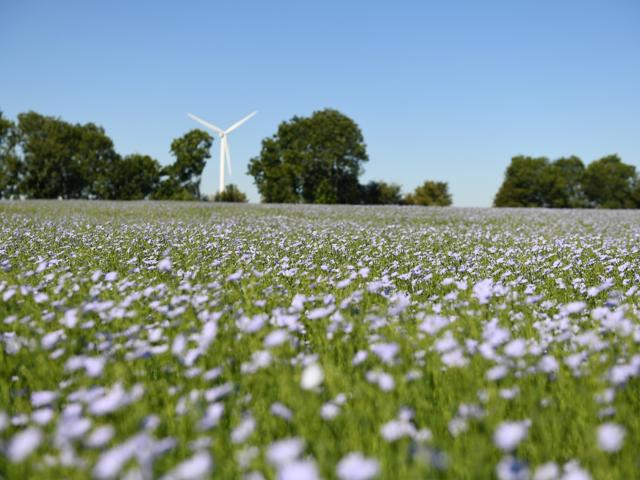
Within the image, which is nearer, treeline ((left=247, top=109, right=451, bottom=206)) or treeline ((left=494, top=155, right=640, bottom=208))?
treeline ((left=247, top=109, right=451, bottom=206))

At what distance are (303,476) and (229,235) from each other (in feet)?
31.8

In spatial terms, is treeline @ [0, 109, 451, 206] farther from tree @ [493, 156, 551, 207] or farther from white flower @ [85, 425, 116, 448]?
white flower @ [85, 425, 116, 448]

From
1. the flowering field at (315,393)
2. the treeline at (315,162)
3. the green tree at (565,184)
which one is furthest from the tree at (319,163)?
the flowering field at (315,393)

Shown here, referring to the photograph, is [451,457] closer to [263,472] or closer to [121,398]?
[263,472]

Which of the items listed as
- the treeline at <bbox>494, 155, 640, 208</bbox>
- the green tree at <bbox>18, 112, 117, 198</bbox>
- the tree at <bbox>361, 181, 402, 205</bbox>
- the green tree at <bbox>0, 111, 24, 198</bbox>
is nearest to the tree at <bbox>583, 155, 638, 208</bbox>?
the treeline at <bbox>494, 155, 640, 208</bbox>

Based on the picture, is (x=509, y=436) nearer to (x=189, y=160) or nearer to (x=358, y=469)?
(x=358, y=469)

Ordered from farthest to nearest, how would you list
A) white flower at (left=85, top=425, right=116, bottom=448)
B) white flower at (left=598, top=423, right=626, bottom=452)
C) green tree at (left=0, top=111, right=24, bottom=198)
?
green tree at (left=0, top=111, right=24, bottom=198) → white flower at (left=85, top=425, right=116, bottom=448) → white flower at (left=598, top=423, right=626, bottom=452)

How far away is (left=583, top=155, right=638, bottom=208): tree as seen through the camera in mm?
85312

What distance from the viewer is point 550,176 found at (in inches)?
3332

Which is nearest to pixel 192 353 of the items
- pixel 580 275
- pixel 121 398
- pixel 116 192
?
pixel 121 398

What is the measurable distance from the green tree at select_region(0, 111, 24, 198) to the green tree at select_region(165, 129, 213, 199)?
20.2 meters

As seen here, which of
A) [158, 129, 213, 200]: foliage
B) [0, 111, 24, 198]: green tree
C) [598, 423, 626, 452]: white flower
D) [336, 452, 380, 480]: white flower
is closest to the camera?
[336, 452, 380, 480]: white flower

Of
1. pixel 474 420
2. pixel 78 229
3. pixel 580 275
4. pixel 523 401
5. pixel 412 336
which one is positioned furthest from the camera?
→ pixel 78 229

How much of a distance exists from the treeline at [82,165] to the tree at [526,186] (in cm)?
4922
